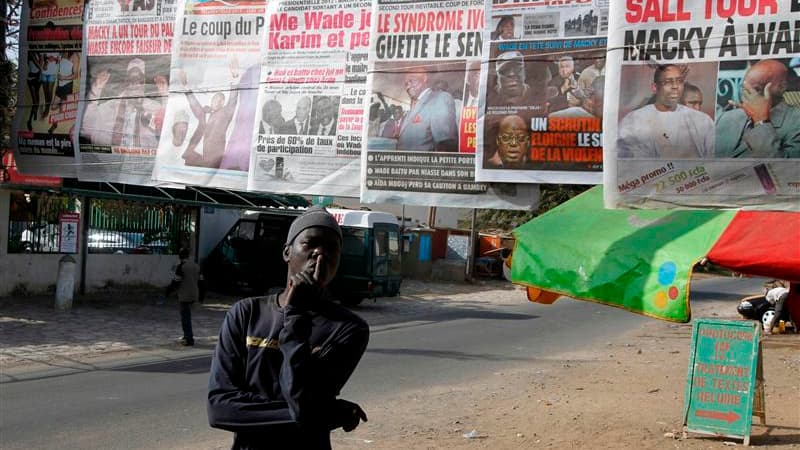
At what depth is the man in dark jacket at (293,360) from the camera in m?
2.30

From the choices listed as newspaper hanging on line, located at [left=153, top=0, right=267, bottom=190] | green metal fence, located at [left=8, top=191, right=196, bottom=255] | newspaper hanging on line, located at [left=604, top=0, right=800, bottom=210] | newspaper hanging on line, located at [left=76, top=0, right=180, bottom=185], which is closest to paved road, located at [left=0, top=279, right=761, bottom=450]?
newspaper hanging on line, located at [left=76, top=0, right=180, bottom=185]

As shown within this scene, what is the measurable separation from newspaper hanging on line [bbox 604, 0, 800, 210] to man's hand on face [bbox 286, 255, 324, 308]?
1906 millimetres

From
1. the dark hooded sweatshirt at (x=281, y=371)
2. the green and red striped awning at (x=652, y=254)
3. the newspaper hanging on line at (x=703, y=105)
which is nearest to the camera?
the dark hooded sweatshirt at (x=281, y=371)

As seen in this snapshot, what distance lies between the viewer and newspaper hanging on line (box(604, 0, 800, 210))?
141 inches

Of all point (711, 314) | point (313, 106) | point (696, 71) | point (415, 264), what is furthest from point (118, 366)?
point (415, 264)

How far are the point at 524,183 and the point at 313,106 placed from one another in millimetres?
1267

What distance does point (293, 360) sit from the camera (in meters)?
2.27

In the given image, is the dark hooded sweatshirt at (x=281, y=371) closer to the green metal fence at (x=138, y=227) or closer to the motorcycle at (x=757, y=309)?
the green metal fence at (x=138, y=227)

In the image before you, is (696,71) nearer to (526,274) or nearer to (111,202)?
(526,274)

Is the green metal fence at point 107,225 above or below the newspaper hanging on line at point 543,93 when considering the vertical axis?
below

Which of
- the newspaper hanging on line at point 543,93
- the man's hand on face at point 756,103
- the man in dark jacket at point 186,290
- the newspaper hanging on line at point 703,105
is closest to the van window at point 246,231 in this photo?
the man in dark jacket at point 186,290

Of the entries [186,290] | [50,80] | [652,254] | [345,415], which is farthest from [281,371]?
[186,290]

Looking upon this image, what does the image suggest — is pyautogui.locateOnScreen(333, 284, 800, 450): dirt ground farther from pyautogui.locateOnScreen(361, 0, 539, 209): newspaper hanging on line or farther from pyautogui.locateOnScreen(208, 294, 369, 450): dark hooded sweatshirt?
pyautogui.locateOnScreen(208, 294, 369, 450): dark hooded sweatshirt

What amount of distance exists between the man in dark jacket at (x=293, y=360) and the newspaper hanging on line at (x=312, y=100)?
6.80ft
